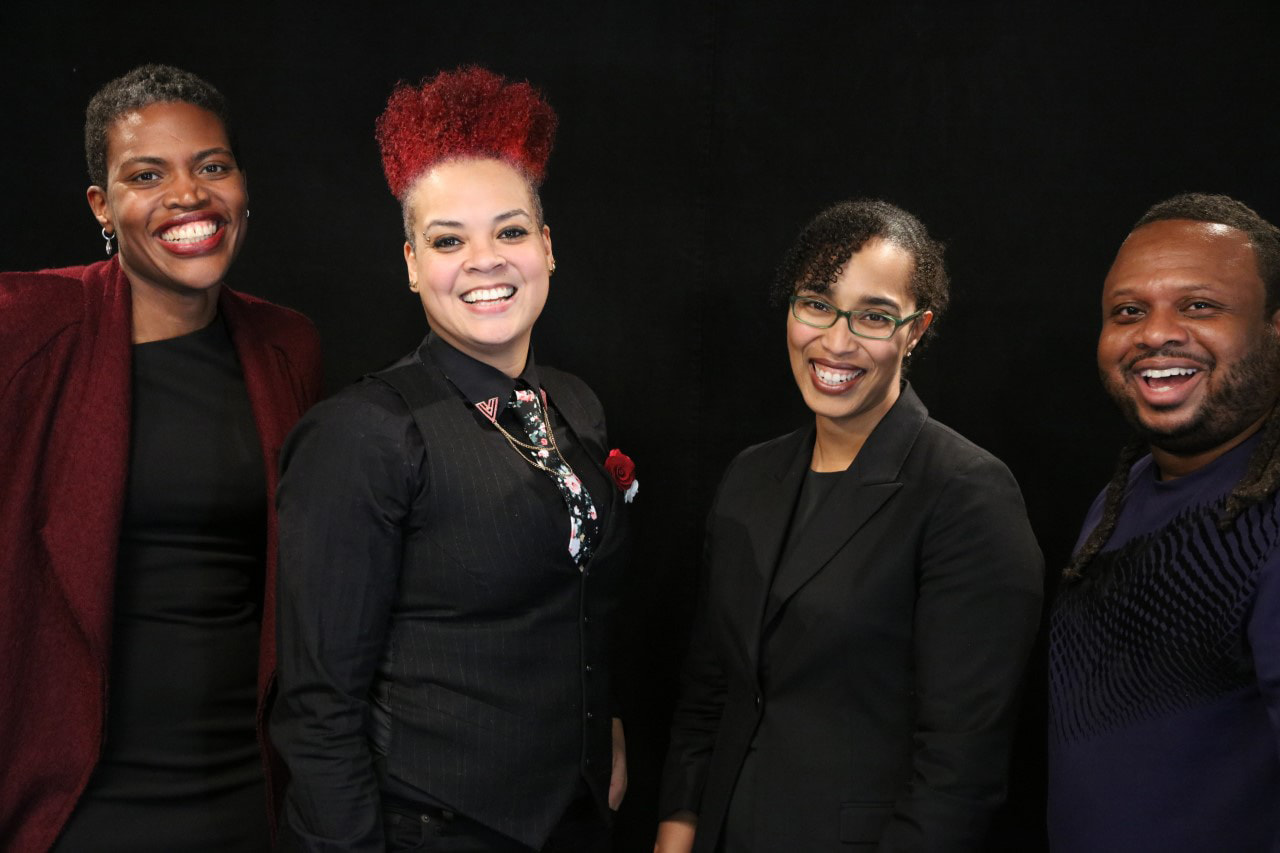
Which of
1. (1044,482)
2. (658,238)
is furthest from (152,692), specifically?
(1044,482)

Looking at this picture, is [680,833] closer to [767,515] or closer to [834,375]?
[767,515]

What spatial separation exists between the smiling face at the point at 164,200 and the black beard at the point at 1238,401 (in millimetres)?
1772

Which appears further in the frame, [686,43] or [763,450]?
[686,43]

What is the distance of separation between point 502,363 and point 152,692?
0.91m

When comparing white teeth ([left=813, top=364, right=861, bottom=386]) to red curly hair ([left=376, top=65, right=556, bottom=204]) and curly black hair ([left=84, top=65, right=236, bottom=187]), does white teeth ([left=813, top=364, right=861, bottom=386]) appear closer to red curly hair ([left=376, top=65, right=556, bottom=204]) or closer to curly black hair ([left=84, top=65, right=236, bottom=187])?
red curly hair ([left=376, top=65, right=556, bottom=204])

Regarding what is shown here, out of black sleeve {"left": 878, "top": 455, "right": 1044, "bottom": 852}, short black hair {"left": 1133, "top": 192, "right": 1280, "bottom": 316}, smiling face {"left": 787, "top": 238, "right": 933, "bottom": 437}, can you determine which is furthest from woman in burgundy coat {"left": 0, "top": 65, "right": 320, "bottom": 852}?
short black hair {"left": 1133, "top": 192, "right": 1280, "bottom": 316}

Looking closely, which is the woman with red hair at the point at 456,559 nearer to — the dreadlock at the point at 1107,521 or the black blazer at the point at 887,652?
the black blazer at the point at 887,652

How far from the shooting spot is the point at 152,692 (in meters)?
2.29

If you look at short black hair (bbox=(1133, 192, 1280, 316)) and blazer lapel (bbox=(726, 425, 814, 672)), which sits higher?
short black hair (bbox=(1133, 192, 1280, 316))

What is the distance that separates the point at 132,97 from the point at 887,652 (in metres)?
1.75

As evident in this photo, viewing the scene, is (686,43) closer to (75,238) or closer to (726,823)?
(75,238)

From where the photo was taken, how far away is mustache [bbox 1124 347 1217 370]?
74.4 inches

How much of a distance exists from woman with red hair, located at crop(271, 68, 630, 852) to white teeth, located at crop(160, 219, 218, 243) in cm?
40

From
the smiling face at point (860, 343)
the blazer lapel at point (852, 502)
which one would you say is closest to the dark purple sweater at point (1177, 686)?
the blazer lapel at point (852, 502)
